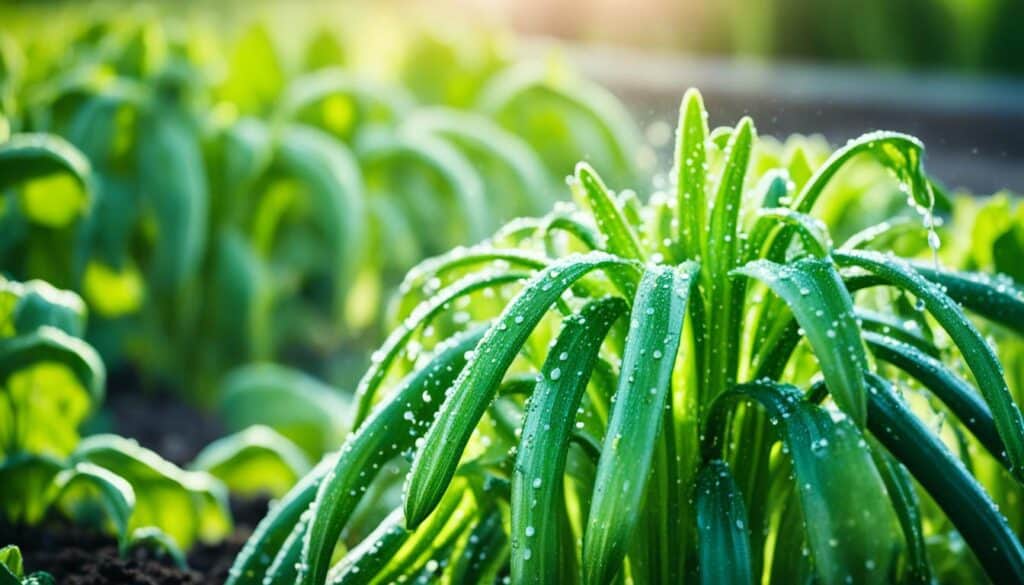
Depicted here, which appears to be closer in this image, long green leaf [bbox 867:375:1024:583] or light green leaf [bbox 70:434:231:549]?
long green leaf [bbox 867:375:1024:583]

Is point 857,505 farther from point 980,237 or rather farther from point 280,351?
point 280,351

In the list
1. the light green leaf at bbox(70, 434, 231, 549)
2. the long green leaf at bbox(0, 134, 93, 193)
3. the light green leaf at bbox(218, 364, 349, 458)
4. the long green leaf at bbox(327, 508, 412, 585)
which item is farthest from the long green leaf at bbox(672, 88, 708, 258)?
the light green leaf at bbox(218, 364, 349, 458)

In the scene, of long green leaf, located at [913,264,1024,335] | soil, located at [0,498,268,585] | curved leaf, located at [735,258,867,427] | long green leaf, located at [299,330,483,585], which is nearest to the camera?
curved leaf, located at [735,258,867,427]

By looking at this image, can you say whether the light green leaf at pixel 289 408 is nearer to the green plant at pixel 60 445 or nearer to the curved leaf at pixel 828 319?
the green plant at pixel 60 445

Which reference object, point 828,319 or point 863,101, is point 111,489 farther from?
point 863,101

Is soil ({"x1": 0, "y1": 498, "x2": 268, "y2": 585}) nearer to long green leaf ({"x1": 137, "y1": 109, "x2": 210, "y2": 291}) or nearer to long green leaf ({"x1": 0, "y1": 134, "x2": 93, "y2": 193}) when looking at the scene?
long green leaf ({"x1": 0, "y1": 134, "x2": 93, "y2": 193})

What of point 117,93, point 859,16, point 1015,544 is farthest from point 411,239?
point 859,16

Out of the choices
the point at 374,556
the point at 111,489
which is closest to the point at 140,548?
the point at 111,489

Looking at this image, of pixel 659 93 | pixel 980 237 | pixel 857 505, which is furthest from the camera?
pixel 659 93
